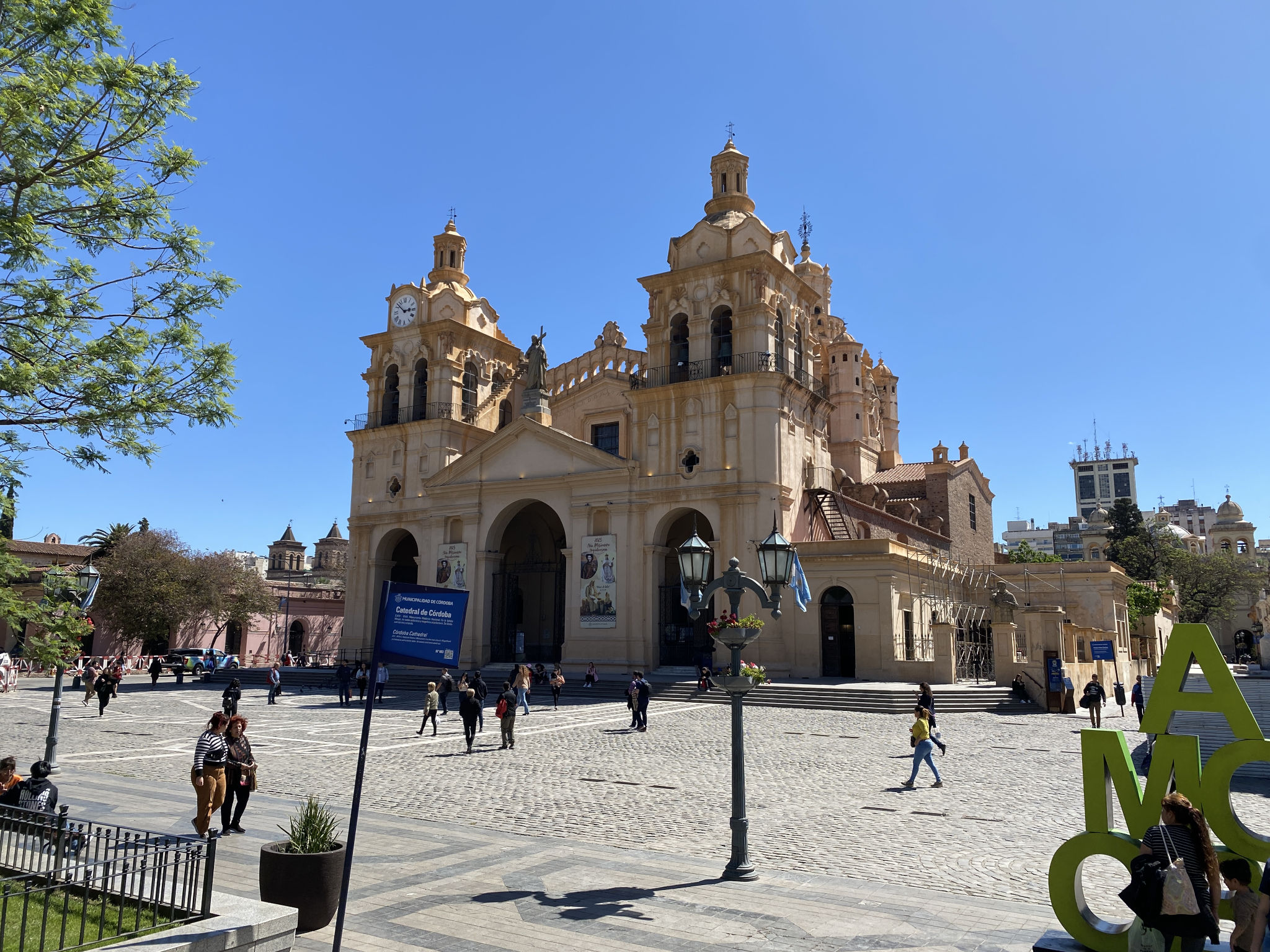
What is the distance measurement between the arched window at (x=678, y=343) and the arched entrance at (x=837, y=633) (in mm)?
11623

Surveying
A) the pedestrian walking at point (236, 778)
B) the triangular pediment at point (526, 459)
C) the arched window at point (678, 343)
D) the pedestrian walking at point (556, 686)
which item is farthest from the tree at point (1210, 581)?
the pedestrian walking at point (236, 778)

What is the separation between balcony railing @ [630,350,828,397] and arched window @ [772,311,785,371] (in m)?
0.04

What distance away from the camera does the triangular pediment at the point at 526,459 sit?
3919 centimetres

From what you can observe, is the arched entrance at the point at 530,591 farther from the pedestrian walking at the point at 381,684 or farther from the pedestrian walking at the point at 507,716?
the pedestrian walking at the point at 507,716

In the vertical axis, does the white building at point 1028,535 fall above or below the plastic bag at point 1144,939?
above

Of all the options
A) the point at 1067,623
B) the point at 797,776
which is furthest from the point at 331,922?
the point at 1067,623

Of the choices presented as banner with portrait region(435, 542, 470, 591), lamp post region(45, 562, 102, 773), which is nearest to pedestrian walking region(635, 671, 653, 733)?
lamp post region(45, 562, 102, 773)

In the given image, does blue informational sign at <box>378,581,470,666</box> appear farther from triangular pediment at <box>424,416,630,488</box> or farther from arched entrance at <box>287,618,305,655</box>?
arched entrance at <box>287,618,305,655</box>

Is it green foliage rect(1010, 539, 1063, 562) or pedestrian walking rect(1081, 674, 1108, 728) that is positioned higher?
green foliage rect(1010, 539, 1063, 562)

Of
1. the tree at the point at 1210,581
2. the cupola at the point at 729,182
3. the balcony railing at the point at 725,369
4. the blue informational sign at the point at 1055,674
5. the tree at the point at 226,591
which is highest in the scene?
the cupola at the point at 729,182

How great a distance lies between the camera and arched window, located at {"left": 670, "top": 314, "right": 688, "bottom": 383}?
3912 centimetres

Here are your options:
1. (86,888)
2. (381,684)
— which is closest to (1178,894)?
(86,888)

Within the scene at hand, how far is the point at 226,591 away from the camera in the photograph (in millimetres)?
51312

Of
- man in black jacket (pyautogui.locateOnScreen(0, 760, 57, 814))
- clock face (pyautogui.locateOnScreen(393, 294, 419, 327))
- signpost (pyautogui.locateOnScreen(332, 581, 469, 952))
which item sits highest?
clock face (pyautogui.locateOnScreen(393, 294, 419, 327))
